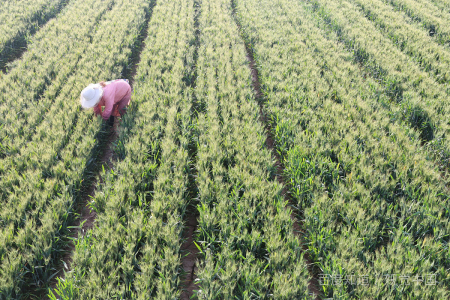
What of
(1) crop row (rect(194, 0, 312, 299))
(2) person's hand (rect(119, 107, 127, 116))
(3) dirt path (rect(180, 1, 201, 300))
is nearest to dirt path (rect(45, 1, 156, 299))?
(2) person's hand (rect(119, 107, 127, 116))

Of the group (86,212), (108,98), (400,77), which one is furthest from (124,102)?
(400,77)

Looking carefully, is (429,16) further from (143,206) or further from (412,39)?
(143,206)

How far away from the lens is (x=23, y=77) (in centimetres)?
588

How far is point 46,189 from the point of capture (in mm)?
3324

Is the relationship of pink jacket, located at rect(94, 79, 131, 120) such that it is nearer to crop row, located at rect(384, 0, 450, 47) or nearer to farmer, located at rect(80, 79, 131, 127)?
farmer, located at rect(80, 79, 131, 127)

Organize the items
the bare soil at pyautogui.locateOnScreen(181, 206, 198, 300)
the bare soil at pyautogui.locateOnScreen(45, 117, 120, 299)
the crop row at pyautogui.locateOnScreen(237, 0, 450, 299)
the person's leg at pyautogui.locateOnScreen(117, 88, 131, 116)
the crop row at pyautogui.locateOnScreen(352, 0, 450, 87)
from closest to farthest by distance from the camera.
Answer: the crop row at pyautogui.locateOnScreen(237, 0, 450, 299) < the bare soil at pyautogui.locateOnScreen(181, 206, 198, 300) < the bare soil at pyautogui.locateOnScreen(45, 117, 120, 299) < the person's leg at pyautogui.locateOnScreen(117, 88, 131, 116) < the crop row at pyautogui.locateOnScreen(352, 0, 450, 87)

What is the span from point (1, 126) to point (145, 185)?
284 centimetres

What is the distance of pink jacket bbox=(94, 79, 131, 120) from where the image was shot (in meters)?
4.49

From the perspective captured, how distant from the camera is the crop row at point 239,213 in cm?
244

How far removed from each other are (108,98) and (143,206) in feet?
7.04

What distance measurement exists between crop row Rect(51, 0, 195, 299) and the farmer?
0.90ft

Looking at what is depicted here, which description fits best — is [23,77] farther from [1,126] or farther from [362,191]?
[362,191]
